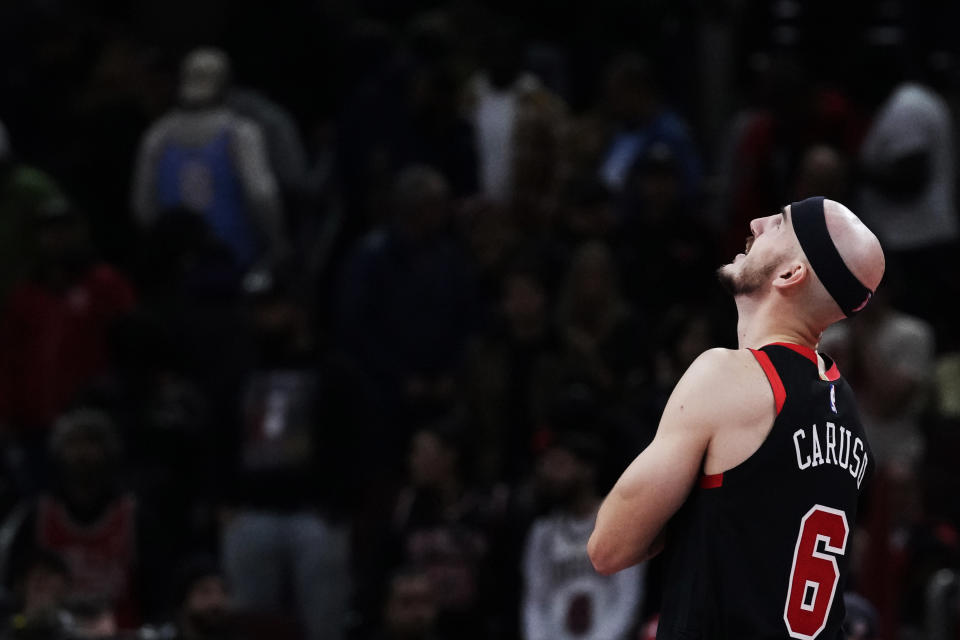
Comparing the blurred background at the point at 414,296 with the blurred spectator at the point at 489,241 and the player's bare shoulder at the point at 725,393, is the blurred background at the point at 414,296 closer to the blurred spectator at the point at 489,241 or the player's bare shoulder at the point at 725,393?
the blurred spectator at the point at 489,241

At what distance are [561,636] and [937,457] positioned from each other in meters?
2.08

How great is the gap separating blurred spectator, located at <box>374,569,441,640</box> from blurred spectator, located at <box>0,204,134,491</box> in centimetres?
231

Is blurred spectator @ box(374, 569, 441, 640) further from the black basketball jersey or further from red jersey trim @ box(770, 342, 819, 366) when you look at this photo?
red jersey trim @ box(770, 342, 819, 366)

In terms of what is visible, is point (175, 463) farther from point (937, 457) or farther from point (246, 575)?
point (937, 457)

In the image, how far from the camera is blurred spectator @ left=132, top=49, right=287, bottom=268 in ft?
31.5

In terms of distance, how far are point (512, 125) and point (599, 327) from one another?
6.76ft

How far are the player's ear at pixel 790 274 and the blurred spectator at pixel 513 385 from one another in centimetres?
488

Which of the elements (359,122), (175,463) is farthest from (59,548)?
(359,122)

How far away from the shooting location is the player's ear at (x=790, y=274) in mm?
3430

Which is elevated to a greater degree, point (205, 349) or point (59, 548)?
point (205, 349)

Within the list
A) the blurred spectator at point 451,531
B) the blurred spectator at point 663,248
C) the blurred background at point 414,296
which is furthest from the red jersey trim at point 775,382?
the blurred spectator at point 663,248

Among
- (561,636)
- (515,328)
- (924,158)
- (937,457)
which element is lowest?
(561,636)

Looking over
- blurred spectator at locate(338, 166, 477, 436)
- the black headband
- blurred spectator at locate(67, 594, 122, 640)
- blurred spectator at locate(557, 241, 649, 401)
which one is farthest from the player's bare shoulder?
blurred spectator at locate(338, 166, 477, 436)

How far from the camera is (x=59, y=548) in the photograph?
7879 millimetres
